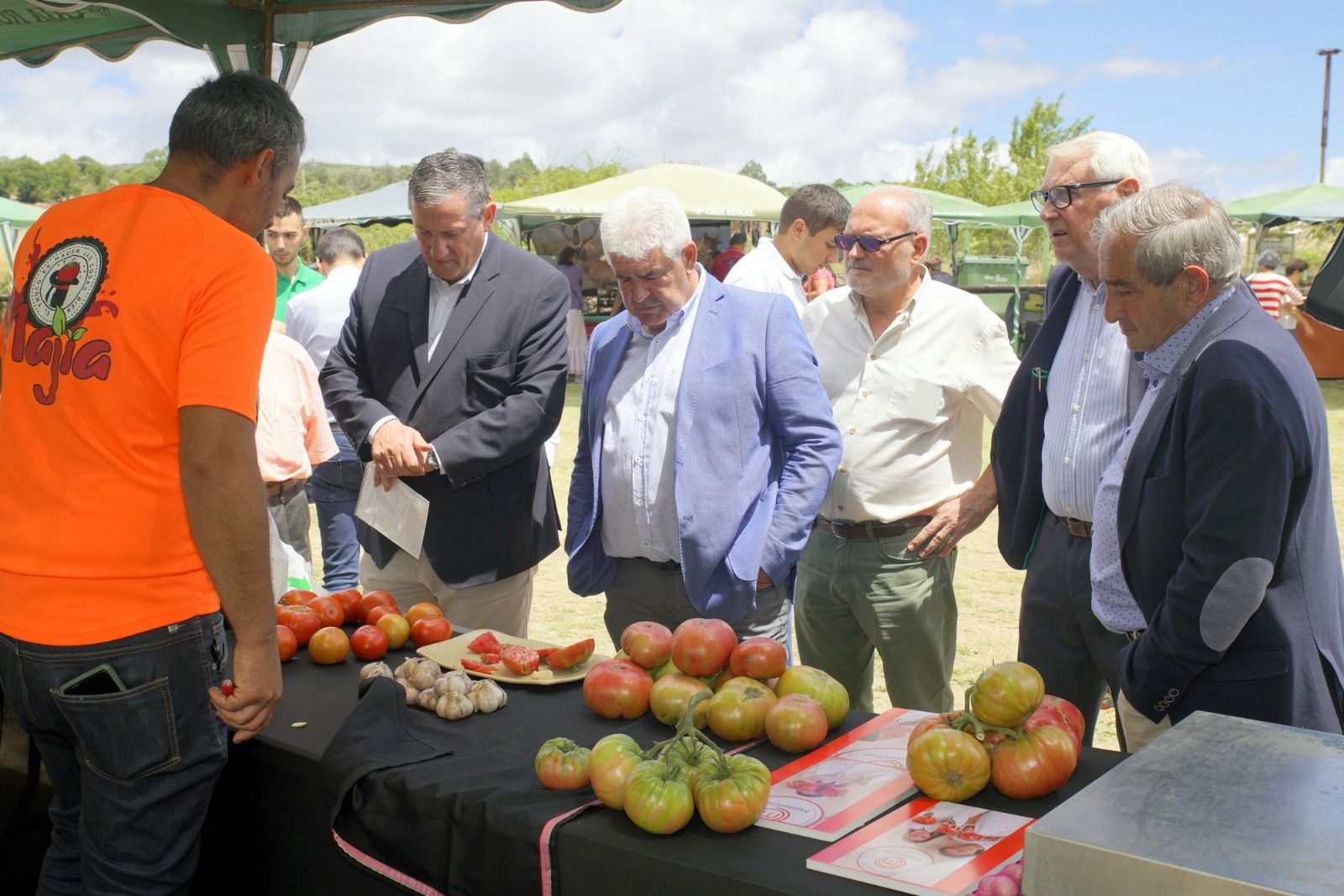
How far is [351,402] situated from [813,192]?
2.43 m

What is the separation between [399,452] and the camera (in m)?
2.79

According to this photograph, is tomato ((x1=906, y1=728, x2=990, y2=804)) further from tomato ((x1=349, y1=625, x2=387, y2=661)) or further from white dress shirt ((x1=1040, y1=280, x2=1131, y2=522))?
tomato ((x1=349, y1=625, x2=387, y2=661))

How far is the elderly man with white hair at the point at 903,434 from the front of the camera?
3.01 m

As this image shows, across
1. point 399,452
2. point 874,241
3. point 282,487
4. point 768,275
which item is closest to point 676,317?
point 874,241

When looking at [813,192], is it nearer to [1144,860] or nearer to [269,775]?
[269,775]

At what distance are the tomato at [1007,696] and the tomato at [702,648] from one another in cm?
52

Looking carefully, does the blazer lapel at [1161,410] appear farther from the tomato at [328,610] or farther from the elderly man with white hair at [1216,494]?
the tomato at [328,610]

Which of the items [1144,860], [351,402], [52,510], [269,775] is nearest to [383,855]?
[269,775]

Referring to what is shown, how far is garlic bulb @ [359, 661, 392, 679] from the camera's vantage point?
6.82 feet

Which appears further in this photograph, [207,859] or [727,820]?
[207,859]

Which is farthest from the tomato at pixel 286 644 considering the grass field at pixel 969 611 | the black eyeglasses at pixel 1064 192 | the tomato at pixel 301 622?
the grass field at pixel 969 611

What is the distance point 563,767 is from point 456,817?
17cm

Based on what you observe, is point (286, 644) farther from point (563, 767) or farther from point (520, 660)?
point (563, 767)

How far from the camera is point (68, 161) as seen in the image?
6153 centimetres
